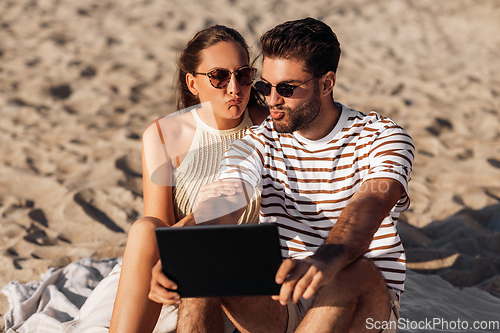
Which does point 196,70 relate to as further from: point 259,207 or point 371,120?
point 371,120

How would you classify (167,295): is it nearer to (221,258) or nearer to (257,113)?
(221,258)

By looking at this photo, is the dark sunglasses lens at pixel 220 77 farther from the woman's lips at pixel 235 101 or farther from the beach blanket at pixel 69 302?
the beach blanket at pixel 69 302

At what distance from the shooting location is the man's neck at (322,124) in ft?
7.00

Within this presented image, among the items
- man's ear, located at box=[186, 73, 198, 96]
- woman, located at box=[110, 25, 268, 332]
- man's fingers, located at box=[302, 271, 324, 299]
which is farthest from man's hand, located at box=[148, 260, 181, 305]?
man's ear, located at box=[186, 73, 198, 96]

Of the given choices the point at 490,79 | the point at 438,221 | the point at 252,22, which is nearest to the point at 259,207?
the point at 438,221

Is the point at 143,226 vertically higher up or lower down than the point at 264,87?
lower down

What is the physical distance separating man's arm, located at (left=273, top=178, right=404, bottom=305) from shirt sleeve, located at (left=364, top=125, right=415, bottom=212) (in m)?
0.04

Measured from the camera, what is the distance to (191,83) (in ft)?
9.02

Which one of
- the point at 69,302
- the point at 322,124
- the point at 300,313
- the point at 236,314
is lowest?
the point at 69,302

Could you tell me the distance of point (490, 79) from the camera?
639 centimetres

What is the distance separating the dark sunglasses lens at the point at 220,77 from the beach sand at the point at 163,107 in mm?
1535

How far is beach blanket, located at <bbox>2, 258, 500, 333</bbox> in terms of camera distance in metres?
2.38

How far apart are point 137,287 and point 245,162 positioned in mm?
771

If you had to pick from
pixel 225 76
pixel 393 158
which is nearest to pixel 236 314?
pixel 393 158
